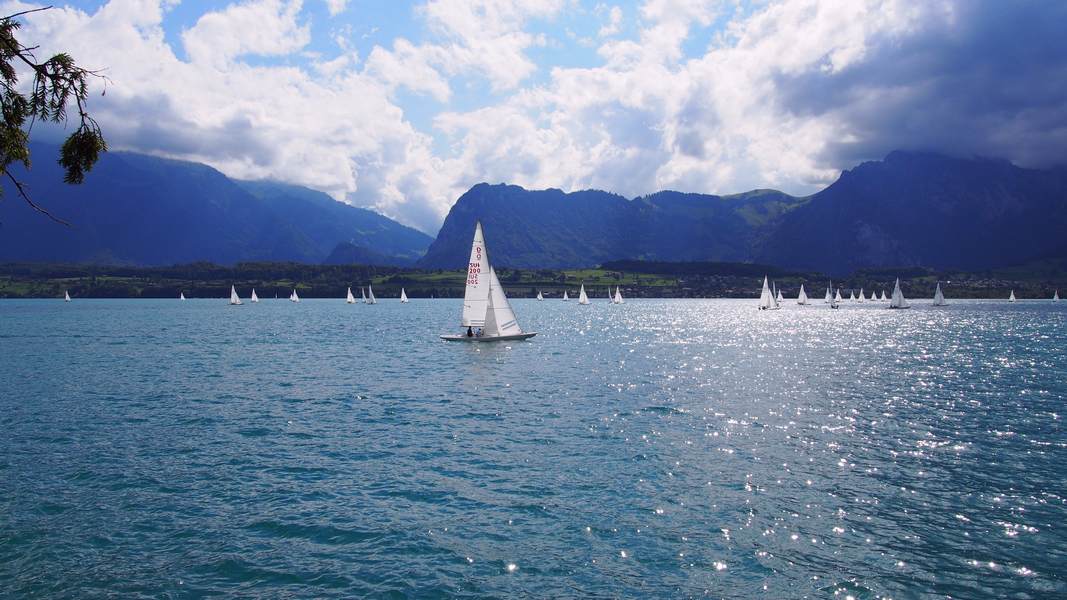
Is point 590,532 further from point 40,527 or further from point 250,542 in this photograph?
point 40,527

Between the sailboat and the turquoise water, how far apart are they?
27235mm

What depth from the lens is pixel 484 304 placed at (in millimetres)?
95188

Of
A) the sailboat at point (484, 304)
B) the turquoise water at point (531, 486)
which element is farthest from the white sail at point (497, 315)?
the turquoise water at point (531, 486)

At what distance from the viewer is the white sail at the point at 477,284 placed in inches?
3580

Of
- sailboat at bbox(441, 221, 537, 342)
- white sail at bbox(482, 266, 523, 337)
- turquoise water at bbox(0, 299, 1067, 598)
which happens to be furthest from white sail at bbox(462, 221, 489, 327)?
turquoise water at bbox(0, 299, 1067, 598)

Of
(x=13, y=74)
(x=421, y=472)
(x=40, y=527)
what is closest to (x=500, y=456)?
(x=421, y=472)

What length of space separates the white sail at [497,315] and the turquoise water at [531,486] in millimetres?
28633

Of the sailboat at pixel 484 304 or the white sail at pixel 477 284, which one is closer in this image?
the white sail at pixel 477 284

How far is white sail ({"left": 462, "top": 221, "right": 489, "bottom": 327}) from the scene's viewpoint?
90.9 m

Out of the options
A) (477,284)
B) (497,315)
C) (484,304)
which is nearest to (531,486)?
(477,284)

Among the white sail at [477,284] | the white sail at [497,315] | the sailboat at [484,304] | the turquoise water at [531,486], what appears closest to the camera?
the turquoise water at [531,486]

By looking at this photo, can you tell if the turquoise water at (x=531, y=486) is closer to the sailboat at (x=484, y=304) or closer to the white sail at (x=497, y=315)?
the sailboat at (x=484, y=304)

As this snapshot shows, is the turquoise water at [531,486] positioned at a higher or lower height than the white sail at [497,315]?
lower

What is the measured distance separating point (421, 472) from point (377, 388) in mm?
29878
